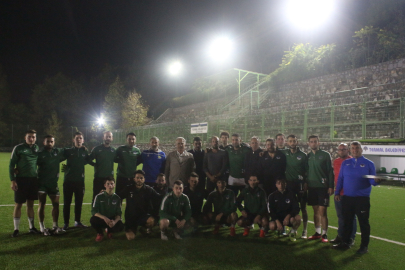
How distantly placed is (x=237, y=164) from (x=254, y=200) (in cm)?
105

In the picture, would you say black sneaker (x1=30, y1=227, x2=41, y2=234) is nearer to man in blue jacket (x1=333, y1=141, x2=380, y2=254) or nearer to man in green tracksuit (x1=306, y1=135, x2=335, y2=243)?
man in green tracksuit (x1=306, y1=135, x2=335, y2=243)

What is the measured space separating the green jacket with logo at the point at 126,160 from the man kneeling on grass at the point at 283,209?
2948 mm

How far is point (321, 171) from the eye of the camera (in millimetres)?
5453

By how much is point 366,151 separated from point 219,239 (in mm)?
9287

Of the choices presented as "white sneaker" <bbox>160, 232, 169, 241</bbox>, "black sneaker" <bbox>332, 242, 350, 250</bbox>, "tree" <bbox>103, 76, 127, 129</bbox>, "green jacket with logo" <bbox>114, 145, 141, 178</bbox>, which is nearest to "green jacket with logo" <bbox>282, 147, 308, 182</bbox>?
"black sneaker" <bbox>332, 242, 350, 250</bbox>

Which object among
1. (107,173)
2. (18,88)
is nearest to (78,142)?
(107,173)

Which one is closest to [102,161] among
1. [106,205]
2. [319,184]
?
[106,205]

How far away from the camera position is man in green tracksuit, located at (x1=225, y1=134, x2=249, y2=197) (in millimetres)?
6609

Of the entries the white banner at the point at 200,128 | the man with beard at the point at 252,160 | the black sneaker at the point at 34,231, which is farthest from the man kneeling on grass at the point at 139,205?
the white banner at the point at 200,128

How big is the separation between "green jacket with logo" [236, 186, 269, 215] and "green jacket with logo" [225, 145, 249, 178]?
77 cm

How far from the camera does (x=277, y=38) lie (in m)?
38.0

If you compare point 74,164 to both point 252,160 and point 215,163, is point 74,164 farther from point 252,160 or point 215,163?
point 252,160

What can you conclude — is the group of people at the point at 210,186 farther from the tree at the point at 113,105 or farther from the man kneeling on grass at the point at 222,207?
the tree at the point at 113,105

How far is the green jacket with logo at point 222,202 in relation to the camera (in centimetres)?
586
